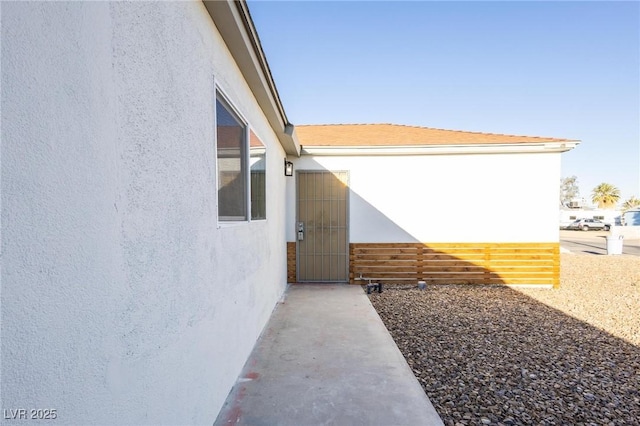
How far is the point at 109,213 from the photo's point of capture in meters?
1.09

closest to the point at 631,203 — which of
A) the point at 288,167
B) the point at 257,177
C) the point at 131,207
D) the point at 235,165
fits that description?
the point at 288,167

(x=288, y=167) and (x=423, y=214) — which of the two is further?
(x=423, y=214)

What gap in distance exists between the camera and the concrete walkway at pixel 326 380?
2.21m

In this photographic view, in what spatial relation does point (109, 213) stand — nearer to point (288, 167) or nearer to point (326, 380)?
point (326, 380)

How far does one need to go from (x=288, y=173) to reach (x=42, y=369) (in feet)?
19.3

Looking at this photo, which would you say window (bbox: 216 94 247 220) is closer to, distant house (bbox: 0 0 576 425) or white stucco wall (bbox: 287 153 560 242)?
distant house (bbox: 0 0 576 425)

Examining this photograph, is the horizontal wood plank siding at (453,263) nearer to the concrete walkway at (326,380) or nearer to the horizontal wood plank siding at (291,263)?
the horizontal wood plank siding at (291,263)

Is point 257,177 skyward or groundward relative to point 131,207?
skyward

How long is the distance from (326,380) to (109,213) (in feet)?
8.19

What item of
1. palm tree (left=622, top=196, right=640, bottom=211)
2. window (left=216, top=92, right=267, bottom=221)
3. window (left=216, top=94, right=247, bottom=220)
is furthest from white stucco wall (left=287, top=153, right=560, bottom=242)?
palm tree (left=622, top=196, right=640, bottom=211)

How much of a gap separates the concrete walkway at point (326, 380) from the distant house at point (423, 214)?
8.33 ft

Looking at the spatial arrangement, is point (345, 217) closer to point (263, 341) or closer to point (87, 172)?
point (263, 341)

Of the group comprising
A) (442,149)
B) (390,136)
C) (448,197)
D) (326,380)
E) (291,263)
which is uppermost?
(390,136)

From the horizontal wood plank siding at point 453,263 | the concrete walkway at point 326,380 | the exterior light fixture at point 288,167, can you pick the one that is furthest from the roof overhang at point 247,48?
the horizontal wood plank siding at point 453,263
